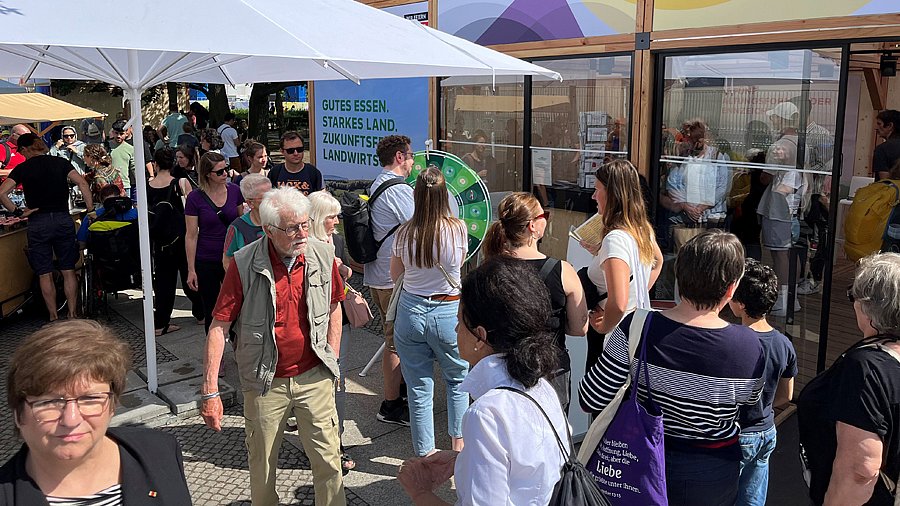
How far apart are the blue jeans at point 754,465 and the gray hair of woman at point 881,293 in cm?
65

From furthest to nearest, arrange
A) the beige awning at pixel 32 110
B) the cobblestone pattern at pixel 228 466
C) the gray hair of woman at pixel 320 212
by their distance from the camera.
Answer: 1. the beige awning at pixel 32 110
2. the cobblestone pattern at pixel 228 466
3. the gray hair of woman at pixel 320 212

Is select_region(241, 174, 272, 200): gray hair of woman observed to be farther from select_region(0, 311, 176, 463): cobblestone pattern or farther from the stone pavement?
select_region(0, 311, 176, 463): cobblestone pattern

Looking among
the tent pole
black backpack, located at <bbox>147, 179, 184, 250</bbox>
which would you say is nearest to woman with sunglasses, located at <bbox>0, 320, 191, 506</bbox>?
the tent pole

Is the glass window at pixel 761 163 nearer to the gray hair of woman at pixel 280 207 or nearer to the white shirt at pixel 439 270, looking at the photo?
the white shirt at pixel 439 270

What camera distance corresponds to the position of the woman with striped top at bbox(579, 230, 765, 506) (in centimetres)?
233

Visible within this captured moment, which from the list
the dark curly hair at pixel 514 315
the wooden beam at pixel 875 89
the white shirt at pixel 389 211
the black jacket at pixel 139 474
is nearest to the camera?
the black jacket at pixel 139 474

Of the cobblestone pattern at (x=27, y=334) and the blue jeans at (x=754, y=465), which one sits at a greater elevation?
the blue jeans at (x=754, y=465)

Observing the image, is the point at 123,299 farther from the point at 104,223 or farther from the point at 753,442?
the point at 753,442

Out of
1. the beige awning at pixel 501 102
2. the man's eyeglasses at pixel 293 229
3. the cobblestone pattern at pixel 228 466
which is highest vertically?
the beige awning at pixel 501 102

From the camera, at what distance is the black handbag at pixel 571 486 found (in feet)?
5.90

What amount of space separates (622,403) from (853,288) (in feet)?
2.80

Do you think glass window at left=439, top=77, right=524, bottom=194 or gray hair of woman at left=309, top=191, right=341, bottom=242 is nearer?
gray hair of woman at left=309, top=191, right=341, bottom=242

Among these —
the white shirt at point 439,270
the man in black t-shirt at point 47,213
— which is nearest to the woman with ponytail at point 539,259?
the white shirt at point 439,270

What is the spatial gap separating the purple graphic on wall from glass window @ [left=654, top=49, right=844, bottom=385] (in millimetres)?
1053
